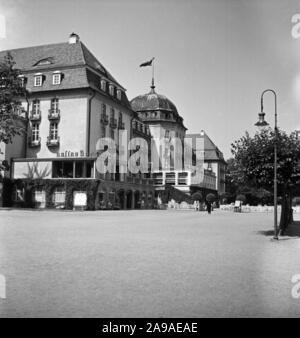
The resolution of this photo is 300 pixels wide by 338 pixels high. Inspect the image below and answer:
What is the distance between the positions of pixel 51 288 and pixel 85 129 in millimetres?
44156

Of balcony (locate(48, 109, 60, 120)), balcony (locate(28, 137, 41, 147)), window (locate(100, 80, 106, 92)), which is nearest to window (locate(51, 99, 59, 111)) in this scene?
balcony (locate(48, 109, 60, 120))

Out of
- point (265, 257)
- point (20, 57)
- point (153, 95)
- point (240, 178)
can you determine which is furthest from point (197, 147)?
point (265, 257)

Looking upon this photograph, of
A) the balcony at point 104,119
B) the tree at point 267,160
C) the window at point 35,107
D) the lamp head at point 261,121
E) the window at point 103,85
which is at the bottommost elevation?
the tree at point 267,160

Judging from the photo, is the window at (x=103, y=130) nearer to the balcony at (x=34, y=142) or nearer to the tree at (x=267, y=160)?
the balcony at (x=34, y=142)

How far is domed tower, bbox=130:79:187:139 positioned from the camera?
8650 centimetres

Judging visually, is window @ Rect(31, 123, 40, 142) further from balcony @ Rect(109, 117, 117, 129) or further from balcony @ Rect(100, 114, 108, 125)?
balcony @ Rect(109, 117, 117, 129)

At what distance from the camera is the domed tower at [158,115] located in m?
86.5

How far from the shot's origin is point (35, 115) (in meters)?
53.6

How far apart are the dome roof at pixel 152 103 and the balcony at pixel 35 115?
37.7 meters

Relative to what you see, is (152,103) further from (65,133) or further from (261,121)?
(261,121)

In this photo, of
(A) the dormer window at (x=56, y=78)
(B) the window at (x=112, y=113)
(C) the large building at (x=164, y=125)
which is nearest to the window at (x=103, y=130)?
(B) the window at (x=112, y=113)

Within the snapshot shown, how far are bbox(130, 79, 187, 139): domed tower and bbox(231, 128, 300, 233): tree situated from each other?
65.7m

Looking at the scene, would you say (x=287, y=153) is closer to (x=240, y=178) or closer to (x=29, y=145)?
(x=240, y=178)

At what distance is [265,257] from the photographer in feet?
40.1
